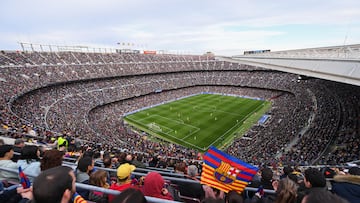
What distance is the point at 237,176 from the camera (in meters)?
4.00

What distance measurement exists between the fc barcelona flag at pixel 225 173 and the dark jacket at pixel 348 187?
1.42 m

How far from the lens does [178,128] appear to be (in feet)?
110

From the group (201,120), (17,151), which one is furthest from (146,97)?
(17,151)

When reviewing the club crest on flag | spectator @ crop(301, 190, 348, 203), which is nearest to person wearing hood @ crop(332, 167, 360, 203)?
the club crest on flag

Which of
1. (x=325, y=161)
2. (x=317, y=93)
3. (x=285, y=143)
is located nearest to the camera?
(x=325, y=161)

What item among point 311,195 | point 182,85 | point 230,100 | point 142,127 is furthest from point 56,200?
point 182,85

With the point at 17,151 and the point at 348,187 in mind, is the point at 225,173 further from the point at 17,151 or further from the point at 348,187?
the point at 17,151

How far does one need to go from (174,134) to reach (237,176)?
27437mm

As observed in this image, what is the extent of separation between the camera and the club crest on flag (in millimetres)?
3977

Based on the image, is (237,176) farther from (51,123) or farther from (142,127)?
(142,127)

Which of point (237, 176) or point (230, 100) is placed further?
point (230, 100)

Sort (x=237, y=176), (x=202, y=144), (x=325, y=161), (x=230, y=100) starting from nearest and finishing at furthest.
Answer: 1. (x=237, y=176)
2. (x=325, y=161)
3. (x=202, y=144)
4. (x=230, y=100)

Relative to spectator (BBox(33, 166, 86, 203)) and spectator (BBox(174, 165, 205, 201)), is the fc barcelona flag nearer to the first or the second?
spectator (BBox(174, 165, 205, 201))

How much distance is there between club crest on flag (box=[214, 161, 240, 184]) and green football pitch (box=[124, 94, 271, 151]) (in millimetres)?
22665
